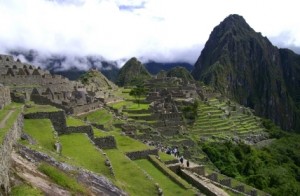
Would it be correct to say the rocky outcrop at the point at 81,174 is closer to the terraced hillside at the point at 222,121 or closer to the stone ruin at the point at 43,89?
the stone ruin at the point at 43,89

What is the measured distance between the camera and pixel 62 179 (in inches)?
542

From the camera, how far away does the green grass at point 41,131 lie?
18.9m

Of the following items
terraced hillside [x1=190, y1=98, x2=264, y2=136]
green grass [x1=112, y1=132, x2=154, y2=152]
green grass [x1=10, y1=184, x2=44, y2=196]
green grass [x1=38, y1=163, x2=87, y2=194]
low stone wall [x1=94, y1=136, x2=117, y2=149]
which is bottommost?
terraced hillside [x1=190, y1=98, x2=264, y2=136]

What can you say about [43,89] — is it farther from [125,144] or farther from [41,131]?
[41,131]

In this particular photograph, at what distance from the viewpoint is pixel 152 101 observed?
68188mm

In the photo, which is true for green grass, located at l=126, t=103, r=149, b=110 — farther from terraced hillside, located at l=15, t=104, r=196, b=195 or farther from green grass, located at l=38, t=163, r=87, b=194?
green grass, located at l=38, t=163, r=87, b=194

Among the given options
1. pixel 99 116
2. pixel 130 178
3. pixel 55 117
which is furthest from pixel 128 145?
pixel 99 116

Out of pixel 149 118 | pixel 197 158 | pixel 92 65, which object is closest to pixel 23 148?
pixel 197 158

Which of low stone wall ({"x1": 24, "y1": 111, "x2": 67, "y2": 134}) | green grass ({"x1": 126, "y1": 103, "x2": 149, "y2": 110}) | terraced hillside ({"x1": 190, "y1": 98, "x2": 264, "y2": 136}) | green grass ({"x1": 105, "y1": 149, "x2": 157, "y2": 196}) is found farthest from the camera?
terraced hillside ({"x1": 190, "y1": 98, "x2": 264, "y2": 136})

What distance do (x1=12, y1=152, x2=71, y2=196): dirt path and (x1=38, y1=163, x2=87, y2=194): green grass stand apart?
0.29 meters

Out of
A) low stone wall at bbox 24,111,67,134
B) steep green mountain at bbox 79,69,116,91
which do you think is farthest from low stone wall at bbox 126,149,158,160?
steep green mountain at bbox 79,69,116,91

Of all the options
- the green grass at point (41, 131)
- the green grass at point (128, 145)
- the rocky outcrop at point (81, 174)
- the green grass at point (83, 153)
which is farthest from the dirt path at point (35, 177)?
the green grass at point (128, 145)

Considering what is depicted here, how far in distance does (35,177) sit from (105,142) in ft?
38.1

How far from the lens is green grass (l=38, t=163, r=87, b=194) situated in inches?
531
